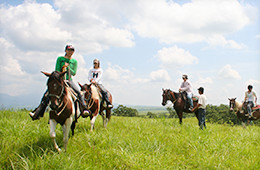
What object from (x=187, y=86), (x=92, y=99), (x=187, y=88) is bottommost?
(x=92, y=99)

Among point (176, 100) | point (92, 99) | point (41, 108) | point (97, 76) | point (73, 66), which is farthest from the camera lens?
point (176, 100)

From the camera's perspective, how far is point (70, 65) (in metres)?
5.46

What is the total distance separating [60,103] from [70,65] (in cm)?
130

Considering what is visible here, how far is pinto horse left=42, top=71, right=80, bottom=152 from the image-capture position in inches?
171

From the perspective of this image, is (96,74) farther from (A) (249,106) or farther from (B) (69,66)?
(A) (249,106)

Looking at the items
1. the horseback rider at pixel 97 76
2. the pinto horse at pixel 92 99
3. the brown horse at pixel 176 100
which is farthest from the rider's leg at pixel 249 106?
the pinto horse at pixel 92 99

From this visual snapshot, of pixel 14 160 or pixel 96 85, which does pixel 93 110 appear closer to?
pixel 96 85

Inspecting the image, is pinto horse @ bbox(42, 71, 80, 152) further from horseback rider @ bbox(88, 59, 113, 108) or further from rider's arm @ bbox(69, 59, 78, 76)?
horseback rider @ bbox(88, 59, 113, 108)

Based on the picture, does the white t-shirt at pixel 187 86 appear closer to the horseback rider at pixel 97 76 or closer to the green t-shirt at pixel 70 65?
the horseback rider at pixel 97 76

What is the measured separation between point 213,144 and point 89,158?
3.80m

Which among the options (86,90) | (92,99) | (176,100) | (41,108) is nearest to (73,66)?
(41,108)

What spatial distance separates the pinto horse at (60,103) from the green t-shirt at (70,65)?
1.65 feet

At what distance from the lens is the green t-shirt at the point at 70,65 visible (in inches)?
211

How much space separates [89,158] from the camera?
461cm
